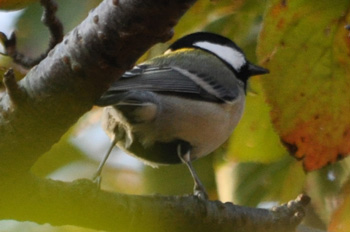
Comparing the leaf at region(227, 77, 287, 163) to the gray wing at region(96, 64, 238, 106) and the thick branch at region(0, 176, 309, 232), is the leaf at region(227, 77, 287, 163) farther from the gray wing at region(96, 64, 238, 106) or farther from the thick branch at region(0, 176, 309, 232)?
the gray wing at region(96, 64, 238, 106)

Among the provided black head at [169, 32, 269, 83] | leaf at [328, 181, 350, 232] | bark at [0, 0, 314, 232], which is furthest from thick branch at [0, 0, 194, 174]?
black head at [169, 32, 269, 83]

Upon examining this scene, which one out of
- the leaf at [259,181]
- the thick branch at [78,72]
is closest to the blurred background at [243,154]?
the leaf at [259,181]

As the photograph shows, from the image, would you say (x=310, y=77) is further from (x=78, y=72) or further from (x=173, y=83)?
(x=173, y=83)

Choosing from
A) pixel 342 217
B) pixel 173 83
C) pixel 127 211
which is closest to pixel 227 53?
pixel 173 83

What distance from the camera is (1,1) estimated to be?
135cm

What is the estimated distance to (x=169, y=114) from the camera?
81.8 inches

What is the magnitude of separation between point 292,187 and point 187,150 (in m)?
0.40

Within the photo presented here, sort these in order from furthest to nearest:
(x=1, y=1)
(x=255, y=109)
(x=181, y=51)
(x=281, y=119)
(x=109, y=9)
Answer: (x=181, y=51)
(x=255, y=109)
(x=281, y=119)
(x=1, y=1)
(x=109, y=9)

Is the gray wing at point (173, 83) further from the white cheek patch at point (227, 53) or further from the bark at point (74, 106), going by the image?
the bark at point (74, 106)

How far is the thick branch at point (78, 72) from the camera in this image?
2.93 feet

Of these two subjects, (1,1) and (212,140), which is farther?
(212,140)

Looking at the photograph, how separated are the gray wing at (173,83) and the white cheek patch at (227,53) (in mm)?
288

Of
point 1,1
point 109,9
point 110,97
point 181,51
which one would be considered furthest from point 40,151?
point 181,51

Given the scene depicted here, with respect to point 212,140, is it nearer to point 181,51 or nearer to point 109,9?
point 181,51
